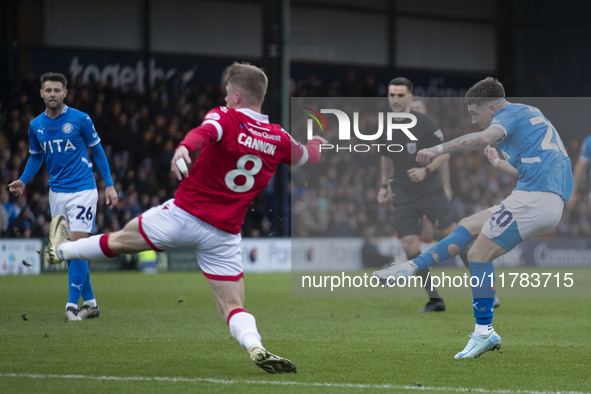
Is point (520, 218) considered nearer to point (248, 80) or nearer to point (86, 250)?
point (248, 80)

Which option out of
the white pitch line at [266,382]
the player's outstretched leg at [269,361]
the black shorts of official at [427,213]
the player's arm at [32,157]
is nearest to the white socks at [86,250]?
the white pitch line at [266,382]

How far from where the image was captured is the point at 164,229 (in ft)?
20.8

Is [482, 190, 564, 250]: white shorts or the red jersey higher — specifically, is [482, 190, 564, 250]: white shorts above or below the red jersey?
below

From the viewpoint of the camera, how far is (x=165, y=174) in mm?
22375

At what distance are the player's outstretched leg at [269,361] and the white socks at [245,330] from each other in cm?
6

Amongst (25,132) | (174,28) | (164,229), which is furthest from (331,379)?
(174,28)

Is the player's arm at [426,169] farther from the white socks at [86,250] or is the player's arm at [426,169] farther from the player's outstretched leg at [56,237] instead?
the white socks at [86,250]

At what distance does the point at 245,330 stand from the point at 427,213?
19.2 feet

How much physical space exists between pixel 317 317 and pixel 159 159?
12.8m

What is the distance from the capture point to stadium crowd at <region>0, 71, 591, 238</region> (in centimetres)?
1978

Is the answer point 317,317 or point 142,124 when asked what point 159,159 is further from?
point 317,317

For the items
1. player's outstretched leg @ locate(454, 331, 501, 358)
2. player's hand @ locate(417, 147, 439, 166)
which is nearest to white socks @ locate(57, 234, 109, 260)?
player's hand @ locate(417, 147, 439, 166)

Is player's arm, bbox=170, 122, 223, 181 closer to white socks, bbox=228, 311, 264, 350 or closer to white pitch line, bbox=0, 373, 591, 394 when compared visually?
white socks, bbox=228, 311, 264, 350

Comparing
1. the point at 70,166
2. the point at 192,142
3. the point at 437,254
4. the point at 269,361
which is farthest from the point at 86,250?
the point at 70,166
